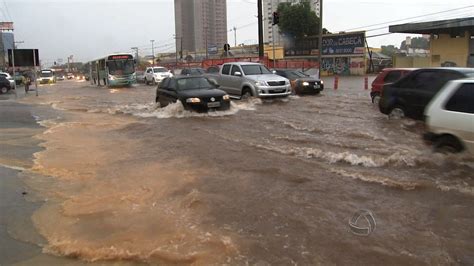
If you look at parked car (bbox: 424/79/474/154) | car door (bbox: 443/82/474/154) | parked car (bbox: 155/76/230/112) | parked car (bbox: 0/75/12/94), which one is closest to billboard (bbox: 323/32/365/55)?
parked car (bbox: 0/75/12/94)

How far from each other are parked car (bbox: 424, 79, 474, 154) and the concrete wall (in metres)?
37.1

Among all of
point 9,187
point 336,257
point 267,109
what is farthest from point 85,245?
point 267,109

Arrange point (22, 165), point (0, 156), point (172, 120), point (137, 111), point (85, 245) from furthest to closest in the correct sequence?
1. point (137, 111)
2. point (172, 120)
3. point (0, 156)
4. point (22, 165)
5. point (85, 245)

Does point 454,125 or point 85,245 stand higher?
point 454,125

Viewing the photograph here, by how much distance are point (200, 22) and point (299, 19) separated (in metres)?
41.5

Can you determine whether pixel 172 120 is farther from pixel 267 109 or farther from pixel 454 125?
pixel 454 125

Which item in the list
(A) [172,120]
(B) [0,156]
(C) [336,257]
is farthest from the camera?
(A) [172,120]

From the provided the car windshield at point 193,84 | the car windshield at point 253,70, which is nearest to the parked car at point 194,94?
the car windshield at point 193,84

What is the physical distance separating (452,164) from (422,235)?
2.97 meters

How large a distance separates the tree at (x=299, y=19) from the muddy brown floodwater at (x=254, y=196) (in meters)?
50.9

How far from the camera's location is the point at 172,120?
52.4 ft

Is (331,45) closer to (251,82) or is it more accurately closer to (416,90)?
(251,82)

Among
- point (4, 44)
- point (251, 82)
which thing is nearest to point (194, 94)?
point (251, 82)

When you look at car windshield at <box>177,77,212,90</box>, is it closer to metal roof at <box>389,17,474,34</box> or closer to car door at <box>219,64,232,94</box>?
car door at <box>219,64,232,94</box>
